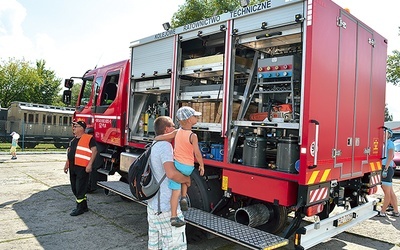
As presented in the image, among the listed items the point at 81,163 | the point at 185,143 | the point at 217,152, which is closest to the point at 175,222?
the point at 185,143

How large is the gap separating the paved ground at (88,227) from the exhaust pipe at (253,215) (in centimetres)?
70

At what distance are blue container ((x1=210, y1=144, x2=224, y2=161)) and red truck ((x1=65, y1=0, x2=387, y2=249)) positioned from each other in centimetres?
1

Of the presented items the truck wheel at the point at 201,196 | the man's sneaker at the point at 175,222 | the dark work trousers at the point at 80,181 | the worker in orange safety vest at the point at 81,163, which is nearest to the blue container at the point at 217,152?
the truck wheel at the point at 201,196

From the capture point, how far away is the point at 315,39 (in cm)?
348

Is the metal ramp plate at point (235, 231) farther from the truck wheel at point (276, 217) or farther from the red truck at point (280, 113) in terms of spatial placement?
the truck wheel at point (276, 217)

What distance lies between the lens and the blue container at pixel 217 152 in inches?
172

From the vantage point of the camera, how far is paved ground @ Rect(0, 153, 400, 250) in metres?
4.50

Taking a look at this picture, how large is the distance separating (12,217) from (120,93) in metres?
2.90

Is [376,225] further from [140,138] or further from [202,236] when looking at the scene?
[140,138]

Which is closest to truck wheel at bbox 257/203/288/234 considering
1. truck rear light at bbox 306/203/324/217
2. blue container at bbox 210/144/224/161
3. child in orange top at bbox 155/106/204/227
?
truck rear light at bbox 306/203/324/217

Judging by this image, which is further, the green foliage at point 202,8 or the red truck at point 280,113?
the green foliage at point 202,8

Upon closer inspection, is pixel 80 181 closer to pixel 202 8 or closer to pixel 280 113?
pixel 280 113

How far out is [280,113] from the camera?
3896mm

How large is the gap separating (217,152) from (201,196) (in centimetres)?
61
